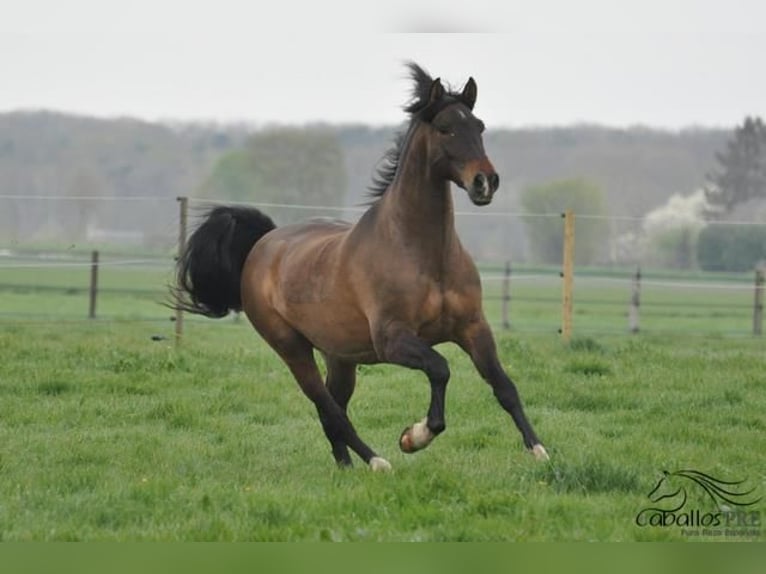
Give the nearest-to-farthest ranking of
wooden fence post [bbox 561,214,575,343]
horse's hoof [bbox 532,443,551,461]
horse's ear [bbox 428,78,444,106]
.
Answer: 1. horse's hoof [bbox 532,443,551,461]
2. horse's ear [bbox 428,78,444,106]
3. wooden fence post [bbox 561,214,575,343]

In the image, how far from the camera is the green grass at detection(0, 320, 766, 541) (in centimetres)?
498

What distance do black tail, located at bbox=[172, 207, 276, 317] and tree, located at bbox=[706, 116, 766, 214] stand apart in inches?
1580

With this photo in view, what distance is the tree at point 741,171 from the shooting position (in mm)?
45594

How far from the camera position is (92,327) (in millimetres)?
16828

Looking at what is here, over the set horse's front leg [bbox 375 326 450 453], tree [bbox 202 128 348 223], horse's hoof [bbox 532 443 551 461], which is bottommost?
horse's hoof [bbox 532 443 551 461]

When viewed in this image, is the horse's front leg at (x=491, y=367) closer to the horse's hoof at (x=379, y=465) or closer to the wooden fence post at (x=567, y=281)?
the horse's hoof at (x=379, y=465)

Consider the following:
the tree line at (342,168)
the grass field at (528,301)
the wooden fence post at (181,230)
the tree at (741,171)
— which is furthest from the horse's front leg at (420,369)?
the tree at (741,171)

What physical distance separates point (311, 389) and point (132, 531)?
2.50m

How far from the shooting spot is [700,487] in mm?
5590

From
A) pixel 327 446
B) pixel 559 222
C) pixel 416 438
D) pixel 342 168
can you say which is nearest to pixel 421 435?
pixel 416 438

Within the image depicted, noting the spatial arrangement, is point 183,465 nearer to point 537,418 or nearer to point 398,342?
point 398,342

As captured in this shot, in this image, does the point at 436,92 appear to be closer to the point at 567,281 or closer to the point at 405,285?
the point at 405,285

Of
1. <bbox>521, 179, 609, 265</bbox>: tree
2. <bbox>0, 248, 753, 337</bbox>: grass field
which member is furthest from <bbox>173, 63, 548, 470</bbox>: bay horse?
<bbox>521, 179, 609, 265</bbox>: tree

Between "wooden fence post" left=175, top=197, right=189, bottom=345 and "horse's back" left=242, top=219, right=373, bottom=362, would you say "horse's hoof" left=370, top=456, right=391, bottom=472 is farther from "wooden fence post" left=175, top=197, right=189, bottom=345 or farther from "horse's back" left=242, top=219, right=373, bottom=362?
"wooden fence post" left=175, top=197, right=189, bottom=345
